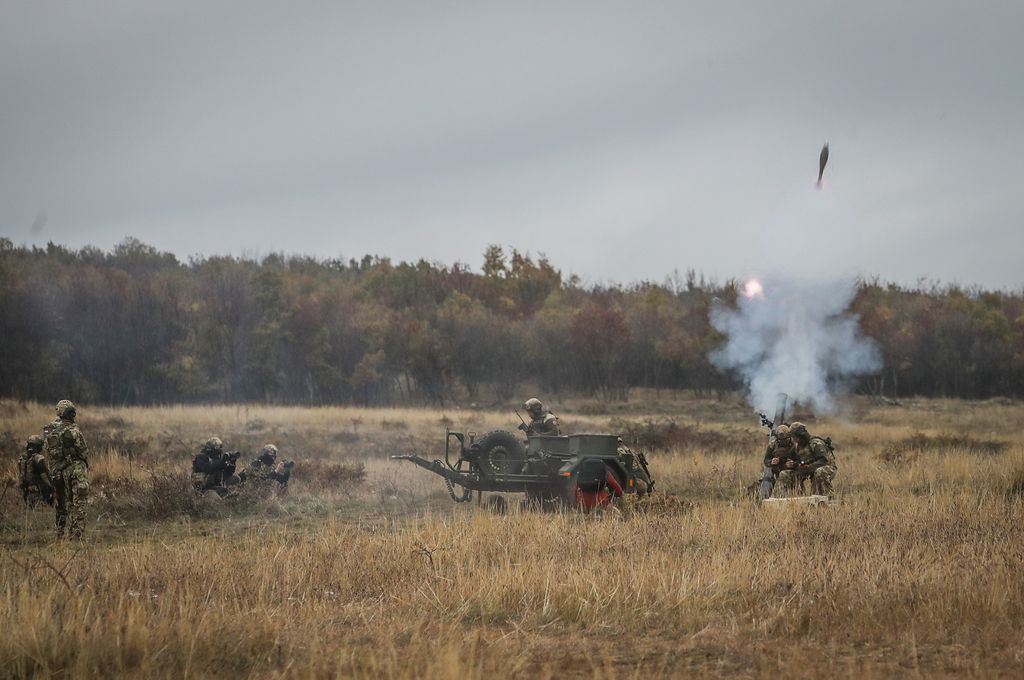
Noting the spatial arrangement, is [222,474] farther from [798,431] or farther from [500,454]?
[798,431]

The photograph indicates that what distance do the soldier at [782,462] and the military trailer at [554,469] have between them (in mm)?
1776

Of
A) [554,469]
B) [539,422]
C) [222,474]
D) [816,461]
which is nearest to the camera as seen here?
[554,469]

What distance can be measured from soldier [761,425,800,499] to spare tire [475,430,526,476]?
363 centimetres

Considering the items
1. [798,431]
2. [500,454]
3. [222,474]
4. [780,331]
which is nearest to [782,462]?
[798,431]

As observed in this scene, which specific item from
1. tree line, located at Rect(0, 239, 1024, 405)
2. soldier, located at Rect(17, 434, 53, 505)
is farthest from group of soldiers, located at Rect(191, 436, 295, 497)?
tree line, located at Rect(0, 239, 1024, 405)

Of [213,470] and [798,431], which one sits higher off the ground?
[798,431]

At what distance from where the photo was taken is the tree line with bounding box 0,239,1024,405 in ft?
169

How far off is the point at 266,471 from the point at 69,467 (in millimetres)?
4467

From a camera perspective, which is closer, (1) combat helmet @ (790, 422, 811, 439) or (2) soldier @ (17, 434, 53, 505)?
(2) soldier @ (17, 434, 53, 505)

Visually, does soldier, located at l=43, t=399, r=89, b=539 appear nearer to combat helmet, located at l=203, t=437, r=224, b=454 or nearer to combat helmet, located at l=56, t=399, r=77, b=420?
combat helmet, located at l=56, t=399, r=77, b=420

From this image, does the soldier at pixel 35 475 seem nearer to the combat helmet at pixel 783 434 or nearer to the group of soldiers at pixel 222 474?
the group of soldiers at pixel 222 474

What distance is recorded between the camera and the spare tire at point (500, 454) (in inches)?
576

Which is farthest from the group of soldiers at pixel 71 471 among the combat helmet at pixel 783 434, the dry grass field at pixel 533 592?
the combat helmet at pixel 783 434

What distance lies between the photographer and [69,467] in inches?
481
